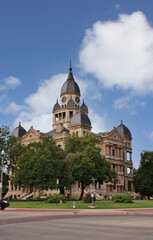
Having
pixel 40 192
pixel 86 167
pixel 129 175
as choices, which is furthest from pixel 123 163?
pixel 86 167

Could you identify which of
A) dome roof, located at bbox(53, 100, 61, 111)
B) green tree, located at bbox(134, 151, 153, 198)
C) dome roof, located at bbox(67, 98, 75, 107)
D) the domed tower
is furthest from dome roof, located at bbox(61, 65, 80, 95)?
green tree, located at bbox(134, 151, 153, 198)

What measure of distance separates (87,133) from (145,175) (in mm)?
20114

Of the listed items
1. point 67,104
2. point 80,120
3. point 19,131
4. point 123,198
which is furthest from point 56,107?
point 123,198

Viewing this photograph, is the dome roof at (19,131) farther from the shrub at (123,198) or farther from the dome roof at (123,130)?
the shrub at (123,198)

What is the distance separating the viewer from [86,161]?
2226 inches

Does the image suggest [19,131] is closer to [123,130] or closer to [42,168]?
[123,130]

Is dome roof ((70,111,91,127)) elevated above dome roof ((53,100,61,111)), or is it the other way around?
dome roof ((53,100,61,111))

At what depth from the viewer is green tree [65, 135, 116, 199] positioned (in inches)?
2235

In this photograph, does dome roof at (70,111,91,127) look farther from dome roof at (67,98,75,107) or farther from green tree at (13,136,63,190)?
green tree at (13,136,63,190)

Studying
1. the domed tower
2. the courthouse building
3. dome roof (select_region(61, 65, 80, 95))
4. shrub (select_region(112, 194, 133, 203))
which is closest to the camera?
shrub (select_region(112, 194, 133, 203))

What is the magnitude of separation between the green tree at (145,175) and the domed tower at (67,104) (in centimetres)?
2655

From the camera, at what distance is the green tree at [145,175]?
274 feet

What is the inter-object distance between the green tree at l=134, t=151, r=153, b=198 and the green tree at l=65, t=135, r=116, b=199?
73.6ft

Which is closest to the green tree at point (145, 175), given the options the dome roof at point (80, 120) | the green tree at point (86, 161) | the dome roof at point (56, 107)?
the dome roof at point (80, 120)
